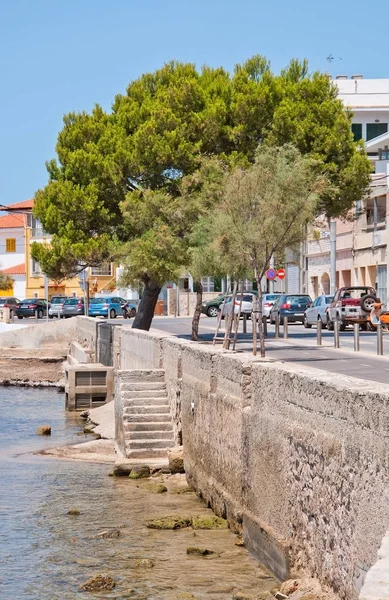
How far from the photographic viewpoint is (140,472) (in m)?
18.7

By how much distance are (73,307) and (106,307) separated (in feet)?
12.4

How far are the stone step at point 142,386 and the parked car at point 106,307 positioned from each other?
174 ft

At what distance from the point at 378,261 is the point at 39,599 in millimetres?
52040

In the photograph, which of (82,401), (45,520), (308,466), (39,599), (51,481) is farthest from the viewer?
(82,401)

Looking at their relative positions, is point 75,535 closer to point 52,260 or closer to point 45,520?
point 45,520

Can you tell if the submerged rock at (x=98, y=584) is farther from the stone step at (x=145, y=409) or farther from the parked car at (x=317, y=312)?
the parked car at (x=317, y=312)

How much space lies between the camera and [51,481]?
765 inches

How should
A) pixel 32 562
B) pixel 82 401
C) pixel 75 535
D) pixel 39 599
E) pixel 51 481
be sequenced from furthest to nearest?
pixel 82 401 → pixel 51 481 → pixel 75 535 → pixel 32 562 → pixel 39 599

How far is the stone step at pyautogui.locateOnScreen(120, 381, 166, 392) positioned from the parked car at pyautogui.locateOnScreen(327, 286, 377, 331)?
82.1 feet

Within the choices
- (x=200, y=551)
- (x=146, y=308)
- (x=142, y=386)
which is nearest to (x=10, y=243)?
(x=146, y=308)

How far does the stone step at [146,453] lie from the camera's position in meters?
19.4

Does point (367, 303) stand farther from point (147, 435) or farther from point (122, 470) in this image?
point (122, 470)

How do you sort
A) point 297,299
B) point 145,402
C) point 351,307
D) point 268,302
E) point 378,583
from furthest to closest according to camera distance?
1. point 268,302
2. point 297,299
3. point 351,307
4. point 145,402
5. point 378,583

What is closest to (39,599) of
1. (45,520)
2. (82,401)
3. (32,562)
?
(32,562)
